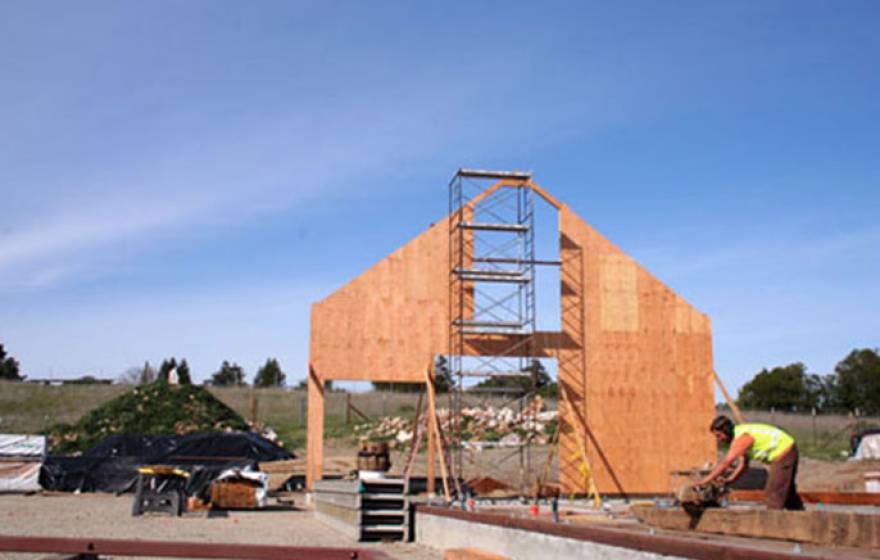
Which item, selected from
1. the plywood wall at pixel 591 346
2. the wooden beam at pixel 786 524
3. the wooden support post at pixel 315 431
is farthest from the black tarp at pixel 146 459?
the wooden beam at pixel 786 524

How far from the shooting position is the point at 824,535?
5996 mm

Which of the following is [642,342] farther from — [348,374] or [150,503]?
[150,503]

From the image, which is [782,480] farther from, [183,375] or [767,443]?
[183,375]

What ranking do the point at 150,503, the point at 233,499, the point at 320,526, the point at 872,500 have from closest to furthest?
the point at 872,500
the point at 320,526
the point at 150,503
the point at 233,499

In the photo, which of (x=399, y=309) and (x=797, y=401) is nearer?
(x=399, y=309)

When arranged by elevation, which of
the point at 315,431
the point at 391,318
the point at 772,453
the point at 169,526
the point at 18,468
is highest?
the point at 391,318

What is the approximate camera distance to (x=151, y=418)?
37125mm

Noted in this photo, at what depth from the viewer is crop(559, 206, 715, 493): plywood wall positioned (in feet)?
76.4

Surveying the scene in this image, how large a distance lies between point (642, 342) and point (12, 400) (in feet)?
122

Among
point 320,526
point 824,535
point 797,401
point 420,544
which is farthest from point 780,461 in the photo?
point 797,401

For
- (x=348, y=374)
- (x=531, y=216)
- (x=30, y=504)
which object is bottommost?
(x=30, y=504)

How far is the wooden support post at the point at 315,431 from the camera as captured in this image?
72.0 feet

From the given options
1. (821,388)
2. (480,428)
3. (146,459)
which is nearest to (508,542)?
(146,459)

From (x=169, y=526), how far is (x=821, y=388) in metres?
65.5
